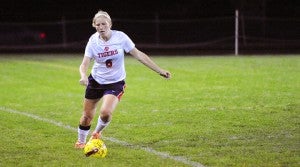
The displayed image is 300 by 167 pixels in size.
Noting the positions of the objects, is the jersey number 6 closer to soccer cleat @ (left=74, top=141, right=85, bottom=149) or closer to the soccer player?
the soccer player

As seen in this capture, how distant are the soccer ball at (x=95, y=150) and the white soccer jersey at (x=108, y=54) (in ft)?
2.84

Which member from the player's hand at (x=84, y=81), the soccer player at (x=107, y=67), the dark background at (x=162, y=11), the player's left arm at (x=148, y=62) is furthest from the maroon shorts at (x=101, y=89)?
the dark background at (x=162, y=11)

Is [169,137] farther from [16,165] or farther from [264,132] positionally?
[16,165]

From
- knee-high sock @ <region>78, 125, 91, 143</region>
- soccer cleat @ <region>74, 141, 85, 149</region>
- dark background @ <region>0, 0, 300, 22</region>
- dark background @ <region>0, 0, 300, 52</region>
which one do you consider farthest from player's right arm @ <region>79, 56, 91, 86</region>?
dark background @ <region>0, 0, 300, 22</region>

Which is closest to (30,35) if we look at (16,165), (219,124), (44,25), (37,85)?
(44,25)

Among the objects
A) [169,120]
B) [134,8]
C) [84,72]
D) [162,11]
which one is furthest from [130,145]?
[134,8]

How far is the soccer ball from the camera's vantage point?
7961 millimetres

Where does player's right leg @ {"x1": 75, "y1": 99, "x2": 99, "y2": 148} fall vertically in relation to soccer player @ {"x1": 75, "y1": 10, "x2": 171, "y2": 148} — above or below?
below

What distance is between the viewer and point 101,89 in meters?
8.45

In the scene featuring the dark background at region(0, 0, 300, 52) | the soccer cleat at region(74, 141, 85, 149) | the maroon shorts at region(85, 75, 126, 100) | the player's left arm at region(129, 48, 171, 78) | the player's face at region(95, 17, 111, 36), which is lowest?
the dark background at region(0, 0, 300, 52)

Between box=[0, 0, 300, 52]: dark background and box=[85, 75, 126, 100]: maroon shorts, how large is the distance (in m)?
29.0

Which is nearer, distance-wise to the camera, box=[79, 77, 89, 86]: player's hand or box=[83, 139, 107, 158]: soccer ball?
box=[79, 77, 89, 86]: player's hand

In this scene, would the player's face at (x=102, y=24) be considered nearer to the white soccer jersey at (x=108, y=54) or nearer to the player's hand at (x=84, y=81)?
the white soccer jersey at (x=108, y=54)

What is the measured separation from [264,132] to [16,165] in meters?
4.00
